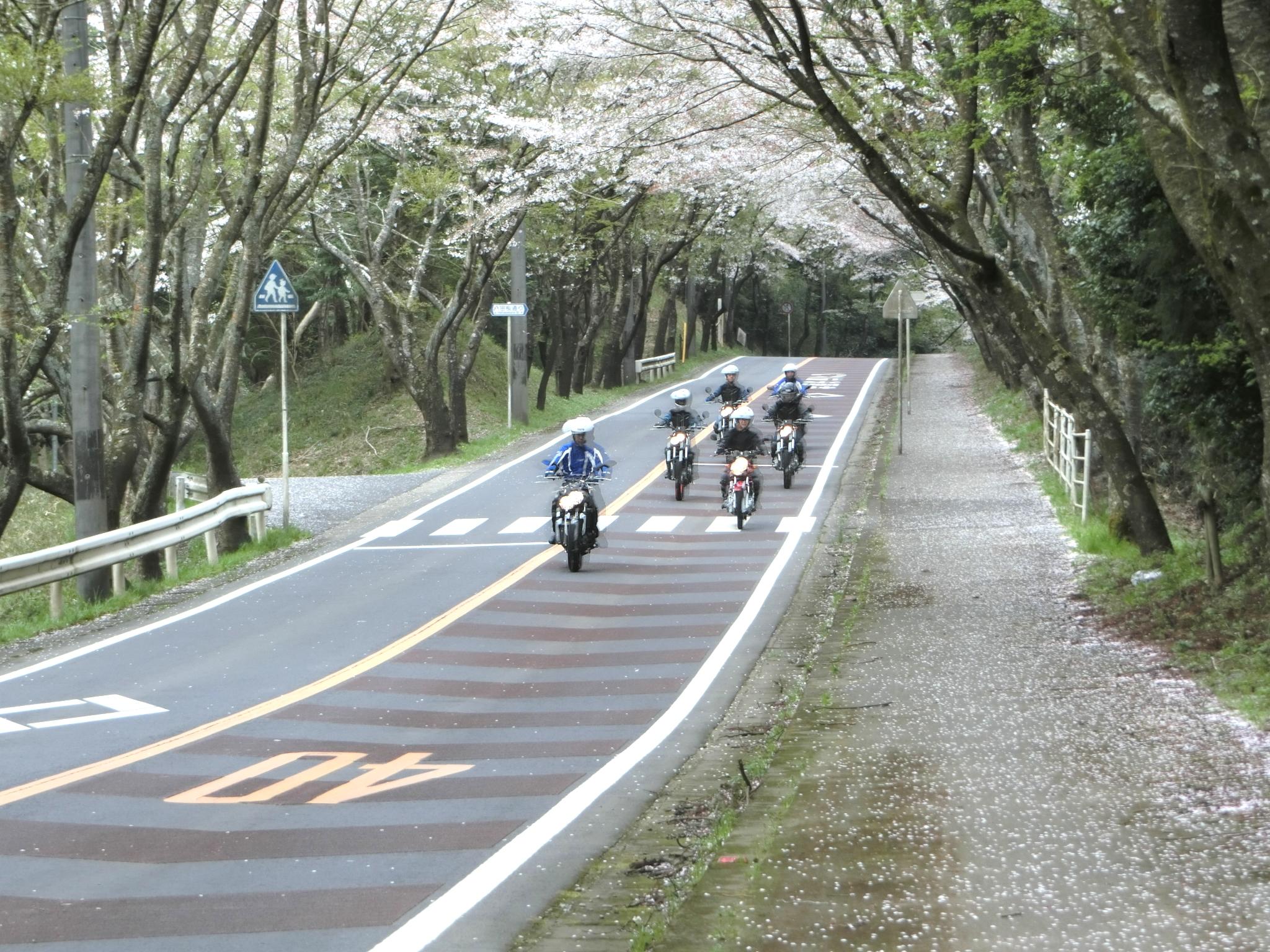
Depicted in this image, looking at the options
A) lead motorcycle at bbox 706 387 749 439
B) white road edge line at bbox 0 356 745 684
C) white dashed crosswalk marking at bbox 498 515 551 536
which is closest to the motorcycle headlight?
white dashed crosswalk marking at bbox 498 515 551 536

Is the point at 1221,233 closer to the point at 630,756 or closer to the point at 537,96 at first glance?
the point at 630,756

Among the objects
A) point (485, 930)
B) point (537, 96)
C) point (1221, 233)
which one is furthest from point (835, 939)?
point (537, 96)

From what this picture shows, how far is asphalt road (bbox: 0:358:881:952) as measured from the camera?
6.39m

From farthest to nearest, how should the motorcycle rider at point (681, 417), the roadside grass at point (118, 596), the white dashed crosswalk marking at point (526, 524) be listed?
the motorcycle rider at point (681, 417), the white dashed crosswalk marking at point (526, 524), the roadside grass at point (118, 596)

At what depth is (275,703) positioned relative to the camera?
36.6ft

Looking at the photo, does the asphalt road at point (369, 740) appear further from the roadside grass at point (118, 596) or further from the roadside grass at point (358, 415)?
the roadside grass at point (358, 415)

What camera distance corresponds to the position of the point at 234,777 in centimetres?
885

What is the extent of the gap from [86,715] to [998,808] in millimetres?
6703

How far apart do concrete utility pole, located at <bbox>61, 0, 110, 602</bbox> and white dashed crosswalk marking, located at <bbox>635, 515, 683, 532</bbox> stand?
25.2ft

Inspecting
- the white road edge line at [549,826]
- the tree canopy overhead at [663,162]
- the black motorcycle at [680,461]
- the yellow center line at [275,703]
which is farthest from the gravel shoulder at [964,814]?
the black motorcycle at [680,461]

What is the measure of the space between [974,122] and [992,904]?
10.9m

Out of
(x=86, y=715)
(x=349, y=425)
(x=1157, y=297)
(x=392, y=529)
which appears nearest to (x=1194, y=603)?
(x=1157, y=297)

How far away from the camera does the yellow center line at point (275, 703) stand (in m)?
8.66

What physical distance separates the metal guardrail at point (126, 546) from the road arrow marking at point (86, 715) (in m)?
3.78
